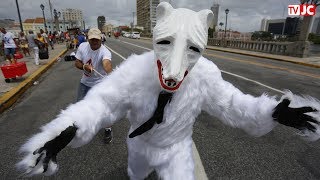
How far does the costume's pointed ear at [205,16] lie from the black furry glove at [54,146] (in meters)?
1.06

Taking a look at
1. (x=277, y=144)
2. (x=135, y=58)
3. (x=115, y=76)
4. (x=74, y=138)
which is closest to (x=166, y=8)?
(x=135, y=58)

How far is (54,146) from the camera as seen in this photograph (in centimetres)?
136

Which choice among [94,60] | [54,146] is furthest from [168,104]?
[94,60]

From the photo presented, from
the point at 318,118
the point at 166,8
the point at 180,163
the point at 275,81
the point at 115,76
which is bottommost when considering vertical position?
the point at 275,81

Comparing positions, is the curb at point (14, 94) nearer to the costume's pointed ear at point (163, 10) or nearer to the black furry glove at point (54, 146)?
the black furry glove at point (54, 146)

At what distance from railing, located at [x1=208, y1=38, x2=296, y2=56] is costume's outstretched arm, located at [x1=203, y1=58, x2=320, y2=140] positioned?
1930 centimetres

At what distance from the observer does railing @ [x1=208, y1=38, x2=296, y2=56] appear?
752 inches

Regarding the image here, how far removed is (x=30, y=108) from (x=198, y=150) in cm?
427

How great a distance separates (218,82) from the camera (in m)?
1.97

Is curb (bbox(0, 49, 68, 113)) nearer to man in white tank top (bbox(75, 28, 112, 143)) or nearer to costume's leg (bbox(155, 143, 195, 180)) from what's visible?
man in white tank top (bbox(75, 28, 112, 143))

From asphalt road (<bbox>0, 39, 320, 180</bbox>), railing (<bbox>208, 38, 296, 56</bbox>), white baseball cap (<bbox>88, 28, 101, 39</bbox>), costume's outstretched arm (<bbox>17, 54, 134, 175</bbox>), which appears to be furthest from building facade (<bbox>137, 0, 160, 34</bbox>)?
railing (<bbox>208, 38, 296, 56</bbox>)

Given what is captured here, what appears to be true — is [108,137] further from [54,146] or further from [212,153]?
[54,146]

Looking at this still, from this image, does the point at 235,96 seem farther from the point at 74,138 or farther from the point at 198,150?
the point at 198,150

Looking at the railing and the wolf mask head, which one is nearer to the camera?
the wolf mask head
